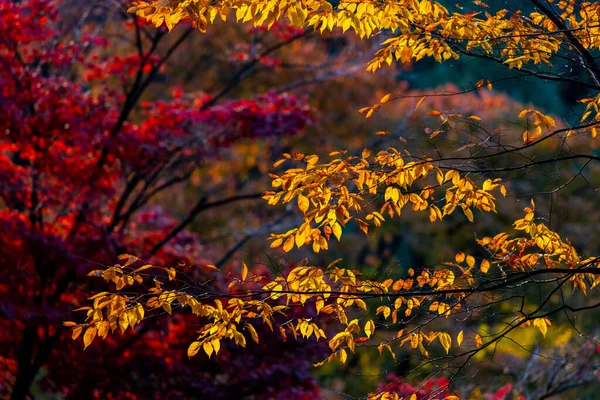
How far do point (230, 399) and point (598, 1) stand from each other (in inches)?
204

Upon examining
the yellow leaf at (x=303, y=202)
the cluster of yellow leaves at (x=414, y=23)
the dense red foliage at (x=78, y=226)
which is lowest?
the dense red foliage at (x=78, y=226)

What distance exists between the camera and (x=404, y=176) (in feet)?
11.9

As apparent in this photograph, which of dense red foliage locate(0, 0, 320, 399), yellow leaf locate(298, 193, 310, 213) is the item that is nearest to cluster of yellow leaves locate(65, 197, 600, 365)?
yellow leaf locate(298, 193, 310, 213)

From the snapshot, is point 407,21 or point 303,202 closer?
point 303,202

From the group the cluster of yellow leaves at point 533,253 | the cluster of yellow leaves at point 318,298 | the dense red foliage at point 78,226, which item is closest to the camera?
the cluster of yellow leaves at point 318,298

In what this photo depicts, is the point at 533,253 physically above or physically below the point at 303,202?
below

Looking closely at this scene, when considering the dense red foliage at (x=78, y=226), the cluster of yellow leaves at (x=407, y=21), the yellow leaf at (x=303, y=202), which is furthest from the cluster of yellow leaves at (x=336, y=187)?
the dense red foliage at (x=78, y=226)

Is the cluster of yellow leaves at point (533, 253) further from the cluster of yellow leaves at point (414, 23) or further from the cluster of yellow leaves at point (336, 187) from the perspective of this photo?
the cluster of yellow leaves at point (414, 23)

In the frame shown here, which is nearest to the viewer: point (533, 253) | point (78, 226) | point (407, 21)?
point (407, 21)

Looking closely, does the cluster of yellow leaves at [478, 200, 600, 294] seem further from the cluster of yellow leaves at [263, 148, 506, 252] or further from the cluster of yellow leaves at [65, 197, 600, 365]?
the cluster of yellow leaves at [263, 148, 506, 252]

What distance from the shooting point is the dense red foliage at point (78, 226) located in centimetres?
739

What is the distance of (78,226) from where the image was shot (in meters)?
7.85

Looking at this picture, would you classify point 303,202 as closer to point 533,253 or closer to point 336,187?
point 336,187

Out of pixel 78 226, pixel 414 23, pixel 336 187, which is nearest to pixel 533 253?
pixel 336 187
